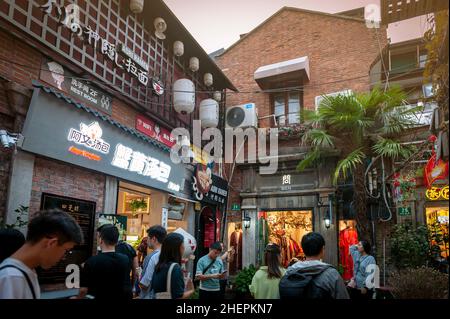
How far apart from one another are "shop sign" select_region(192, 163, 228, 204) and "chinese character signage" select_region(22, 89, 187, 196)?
1.60 m

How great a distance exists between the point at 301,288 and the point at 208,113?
914 centimetres

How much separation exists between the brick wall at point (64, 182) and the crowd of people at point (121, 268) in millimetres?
2102

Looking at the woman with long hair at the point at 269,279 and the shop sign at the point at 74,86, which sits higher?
the shop sign at the point at 74,86

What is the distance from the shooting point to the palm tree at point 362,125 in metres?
9.02

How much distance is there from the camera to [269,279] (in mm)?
4086

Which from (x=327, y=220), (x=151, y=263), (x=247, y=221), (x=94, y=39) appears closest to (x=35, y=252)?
(x=151, y=263)

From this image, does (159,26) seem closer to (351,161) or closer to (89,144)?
(89,144)

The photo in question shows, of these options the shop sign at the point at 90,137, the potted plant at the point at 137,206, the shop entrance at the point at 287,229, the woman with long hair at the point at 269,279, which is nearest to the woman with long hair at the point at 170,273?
the woman with long hair at the point at 269,279

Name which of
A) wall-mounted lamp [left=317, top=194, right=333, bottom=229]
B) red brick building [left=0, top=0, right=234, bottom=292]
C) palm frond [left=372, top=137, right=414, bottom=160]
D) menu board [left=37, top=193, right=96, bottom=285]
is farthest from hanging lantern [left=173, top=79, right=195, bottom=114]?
wall-mounted lamp [left=317, top=194, right=333, bottom=229]

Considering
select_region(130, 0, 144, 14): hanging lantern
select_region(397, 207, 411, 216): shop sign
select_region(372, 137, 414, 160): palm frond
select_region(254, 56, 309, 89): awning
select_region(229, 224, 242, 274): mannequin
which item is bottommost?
select_region(229, 224, 242, 274): mannequin

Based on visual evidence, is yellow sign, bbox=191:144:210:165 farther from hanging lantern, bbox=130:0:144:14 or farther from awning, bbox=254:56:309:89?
hanging lantern, bbox=130:0:144:14

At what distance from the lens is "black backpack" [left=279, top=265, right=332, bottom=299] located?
284 cm

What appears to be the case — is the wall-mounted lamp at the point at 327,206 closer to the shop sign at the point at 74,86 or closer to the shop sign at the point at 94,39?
the shop sign at the point at 94,39
